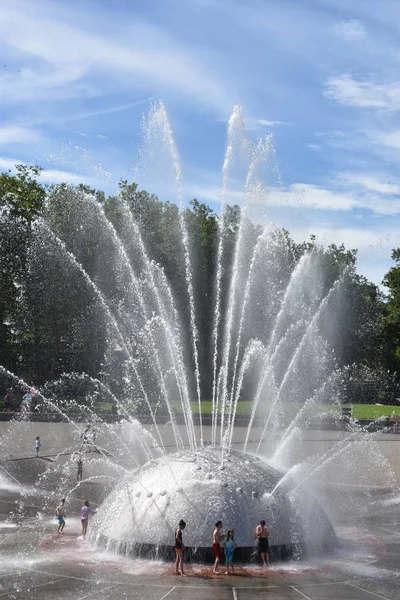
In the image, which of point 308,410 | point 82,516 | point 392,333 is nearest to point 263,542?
point 82,516

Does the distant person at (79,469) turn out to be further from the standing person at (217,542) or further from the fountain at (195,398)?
the standing person at (217,542)

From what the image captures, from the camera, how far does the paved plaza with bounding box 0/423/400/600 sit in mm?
15039

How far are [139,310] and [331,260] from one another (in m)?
21.7

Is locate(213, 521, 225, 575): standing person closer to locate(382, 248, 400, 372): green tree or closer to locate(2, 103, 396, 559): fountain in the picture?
locate(2, 103, 396, 559): fountain

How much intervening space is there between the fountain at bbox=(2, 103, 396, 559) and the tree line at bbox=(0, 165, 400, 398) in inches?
8.4

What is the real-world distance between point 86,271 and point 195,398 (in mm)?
13945

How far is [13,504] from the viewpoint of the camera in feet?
81.5

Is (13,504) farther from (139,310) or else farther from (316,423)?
(139,310)

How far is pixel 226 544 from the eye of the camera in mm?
16828

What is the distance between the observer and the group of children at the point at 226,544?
16.6 m

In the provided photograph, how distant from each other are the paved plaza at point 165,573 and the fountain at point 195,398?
0.67 m

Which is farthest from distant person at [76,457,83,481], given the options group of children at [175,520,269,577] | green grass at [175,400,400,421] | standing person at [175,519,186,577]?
green grass at [175,400,400,421]

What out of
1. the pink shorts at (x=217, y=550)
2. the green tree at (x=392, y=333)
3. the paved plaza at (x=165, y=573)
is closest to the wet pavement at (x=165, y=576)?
the paved plaza at (x=165, y=573)

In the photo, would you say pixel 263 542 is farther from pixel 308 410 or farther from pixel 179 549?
pixel 308 410
